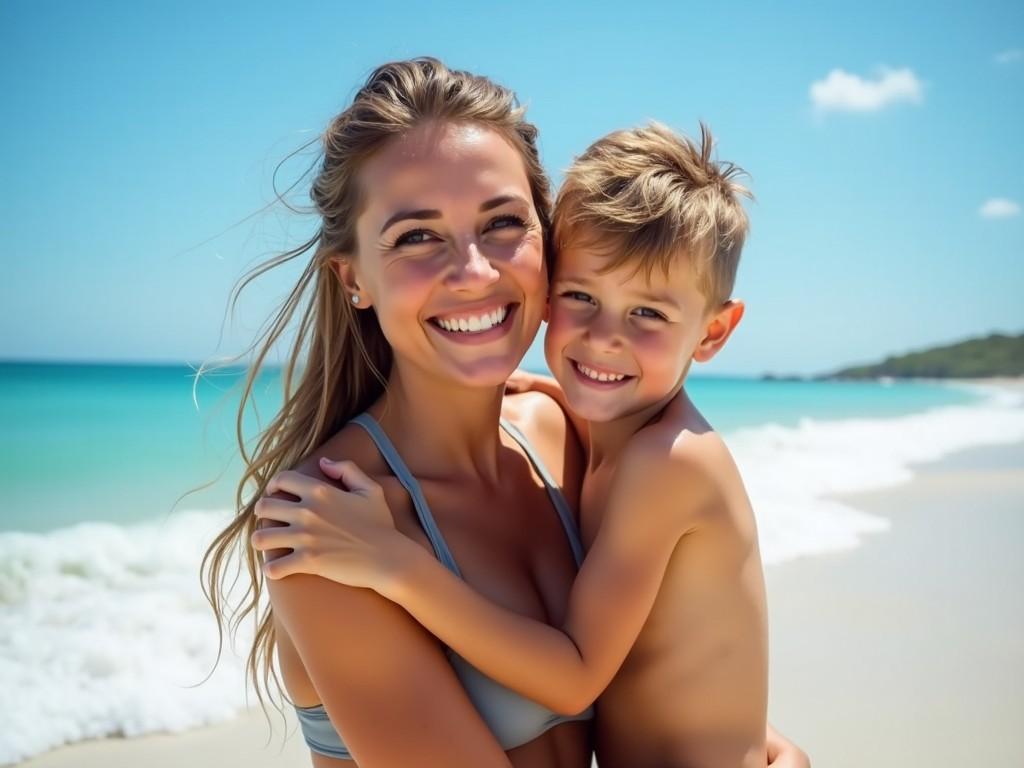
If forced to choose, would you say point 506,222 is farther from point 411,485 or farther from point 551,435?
point 551,435

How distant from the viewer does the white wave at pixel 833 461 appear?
913 cm

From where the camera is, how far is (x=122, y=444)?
50.7 ft

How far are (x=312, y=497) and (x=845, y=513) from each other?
921cm

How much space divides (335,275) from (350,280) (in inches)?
3.2

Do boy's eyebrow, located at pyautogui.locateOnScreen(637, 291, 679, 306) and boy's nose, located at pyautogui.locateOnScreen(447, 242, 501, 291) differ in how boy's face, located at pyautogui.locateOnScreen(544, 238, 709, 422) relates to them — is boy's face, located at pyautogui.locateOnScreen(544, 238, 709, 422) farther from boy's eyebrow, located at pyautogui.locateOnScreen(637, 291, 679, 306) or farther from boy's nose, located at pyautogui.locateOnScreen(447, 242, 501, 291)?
boy's nose, located at pyautogui.locateOnScreen(447, 242, 501, 291)

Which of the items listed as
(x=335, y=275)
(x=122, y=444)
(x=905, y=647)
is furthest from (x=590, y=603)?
(x=122, y=444)

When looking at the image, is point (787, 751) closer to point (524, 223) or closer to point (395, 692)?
point (395, 692)

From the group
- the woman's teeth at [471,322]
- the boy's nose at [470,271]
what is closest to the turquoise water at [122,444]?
the woman's teeth at [471,322]

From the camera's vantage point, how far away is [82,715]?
205 inches

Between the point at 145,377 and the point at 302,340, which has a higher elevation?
the point at 302,340

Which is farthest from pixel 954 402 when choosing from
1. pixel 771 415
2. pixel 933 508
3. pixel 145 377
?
pixel 145 377

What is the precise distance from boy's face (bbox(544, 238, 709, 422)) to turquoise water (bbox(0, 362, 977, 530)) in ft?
3.99

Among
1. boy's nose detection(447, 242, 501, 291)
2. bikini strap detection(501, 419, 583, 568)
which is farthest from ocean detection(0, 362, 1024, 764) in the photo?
boy's nose detection(447, 242, 501, 291)

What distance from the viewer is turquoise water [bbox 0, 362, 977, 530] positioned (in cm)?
1004
